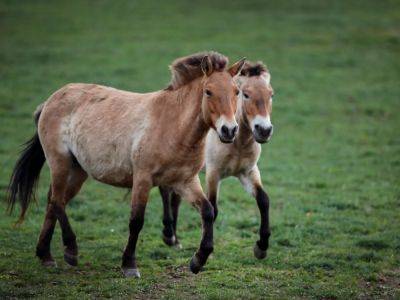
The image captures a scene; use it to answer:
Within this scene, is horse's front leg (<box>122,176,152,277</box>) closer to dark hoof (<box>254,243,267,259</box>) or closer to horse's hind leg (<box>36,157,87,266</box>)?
horse's hind leg (<box>36,157,87,266</box>)

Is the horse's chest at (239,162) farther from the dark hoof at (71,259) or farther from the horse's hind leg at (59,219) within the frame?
the dark hoof at (71,259)

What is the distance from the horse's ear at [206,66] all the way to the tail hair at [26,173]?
9.45ft

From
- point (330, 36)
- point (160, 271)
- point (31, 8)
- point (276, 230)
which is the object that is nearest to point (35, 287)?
point (160, 271)

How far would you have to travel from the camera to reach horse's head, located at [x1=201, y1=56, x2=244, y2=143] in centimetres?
663

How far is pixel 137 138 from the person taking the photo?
750 centimetres

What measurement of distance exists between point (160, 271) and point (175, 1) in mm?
29022

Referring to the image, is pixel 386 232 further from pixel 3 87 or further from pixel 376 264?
pixel 3 87

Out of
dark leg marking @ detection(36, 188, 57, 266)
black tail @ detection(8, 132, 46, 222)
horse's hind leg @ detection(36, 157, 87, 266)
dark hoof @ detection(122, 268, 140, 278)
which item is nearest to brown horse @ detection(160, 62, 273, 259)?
dark hoof @ detection(122, 268, 140, 278)

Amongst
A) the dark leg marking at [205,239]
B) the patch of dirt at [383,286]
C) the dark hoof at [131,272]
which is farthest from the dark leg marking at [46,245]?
the patch of dirt at [383,286]

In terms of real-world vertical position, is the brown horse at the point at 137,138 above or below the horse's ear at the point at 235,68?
below

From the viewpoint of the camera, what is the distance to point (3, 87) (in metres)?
20.9

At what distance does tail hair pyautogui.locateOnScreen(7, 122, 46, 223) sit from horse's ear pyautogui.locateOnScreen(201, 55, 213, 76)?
288 cm

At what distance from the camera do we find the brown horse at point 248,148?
25.7ft

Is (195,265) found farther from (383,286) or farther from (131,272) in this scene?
(383,286)
